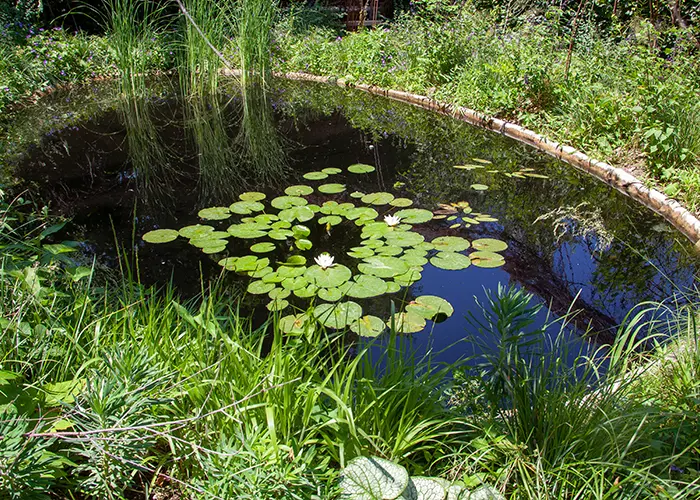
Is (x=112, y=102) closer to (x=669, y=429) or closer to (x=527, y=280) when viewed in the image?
(x=527, y=280)

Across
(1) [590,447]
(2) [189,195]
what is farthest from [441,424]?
(2) [189,195]

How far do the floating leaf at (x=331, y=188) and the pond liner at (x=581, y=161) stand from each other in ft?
4.89

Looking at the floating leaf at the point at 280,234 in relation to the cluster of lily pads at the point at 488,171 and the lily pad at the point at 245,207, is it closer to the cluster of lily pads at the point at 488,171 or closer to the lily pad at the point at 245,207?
the lily pad at the point at 245,207

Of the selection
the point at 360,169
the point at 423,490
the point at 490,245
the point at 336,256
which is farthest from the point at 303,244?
the point at 423,490

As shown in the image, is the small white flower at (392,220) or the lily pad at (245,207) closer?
the small white flower at (392,220)

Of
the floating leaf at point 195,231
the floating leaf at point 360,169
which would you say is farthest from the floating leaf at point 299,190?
the floating leaf at point 195,231

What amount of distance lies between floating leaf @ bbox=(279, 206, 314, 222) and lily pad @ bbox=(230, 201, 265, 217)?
0.19m

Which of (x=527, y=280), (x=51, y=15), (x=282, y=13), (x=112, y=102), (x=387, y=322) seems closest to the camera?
(x=387, y=322)

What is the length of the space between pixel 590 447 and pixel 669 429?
273 millimetres

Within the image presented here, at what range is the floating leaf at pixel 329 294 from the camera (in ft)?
8.27

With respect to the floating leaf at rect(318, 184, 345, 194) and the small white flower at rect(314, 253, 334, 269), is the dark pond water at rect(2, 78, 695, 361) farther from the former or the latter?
the small white flower at rect(314, 253, 334, 269)

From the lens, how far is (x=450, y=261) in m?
2.89

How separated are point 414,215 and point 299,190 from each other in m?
0.89

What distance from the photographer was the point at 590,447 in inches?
55.6
